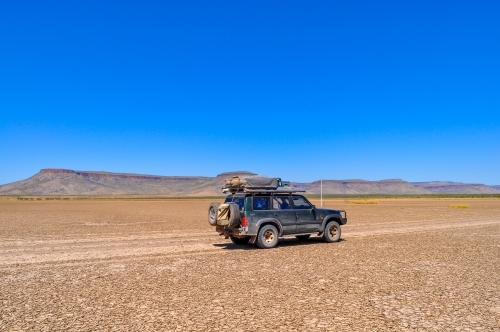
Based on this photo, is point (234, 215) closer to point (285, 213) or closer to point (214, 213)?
point (214, 213)

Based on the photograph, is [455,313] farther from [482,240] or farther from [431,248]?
[482,240]

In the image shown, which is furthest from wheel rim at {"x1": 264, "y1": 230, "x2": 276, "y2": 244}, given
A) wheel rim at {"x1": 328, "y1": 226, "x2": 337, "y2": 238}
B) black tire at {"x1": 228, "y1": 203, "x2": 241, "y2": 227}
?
wheel rim at {"x1": 328, "y1": 226, "x2": 337, "y2": 238}

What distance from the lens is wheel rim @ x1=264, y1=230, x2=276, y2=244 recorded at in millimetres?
13734

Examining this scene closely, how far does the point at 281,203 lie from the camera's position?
563 inches

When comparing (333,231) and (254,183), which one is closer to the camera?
(254,183)

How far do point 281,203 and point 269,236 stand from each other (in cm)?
128

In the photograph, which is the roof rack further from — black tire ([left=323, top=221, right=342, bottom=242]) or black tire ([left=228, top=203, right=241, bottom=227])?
black tire ([left=323, top=221, right=342, bottom=242])

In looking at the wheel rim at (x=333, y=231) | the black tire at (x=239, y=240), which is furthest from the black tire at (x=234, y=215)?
the wheel rim at (x=333, y=231)

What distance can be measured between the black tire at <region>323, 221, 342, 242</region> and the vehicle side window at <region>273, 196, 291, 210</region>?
1915mm

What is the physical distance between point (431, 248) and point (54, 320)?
38.7ft

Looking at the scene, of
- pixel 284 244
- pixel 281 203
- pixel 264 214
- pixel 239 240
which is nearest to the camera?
pixel 264 214

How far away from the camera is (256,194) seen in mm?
13727

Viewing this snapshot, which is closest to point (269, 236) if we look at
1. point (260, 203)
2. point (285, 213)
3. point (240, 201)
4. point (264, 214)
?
point (264, 214)

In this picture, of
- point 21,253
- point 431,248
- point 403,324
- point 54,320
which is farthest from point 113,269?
point 431,248
